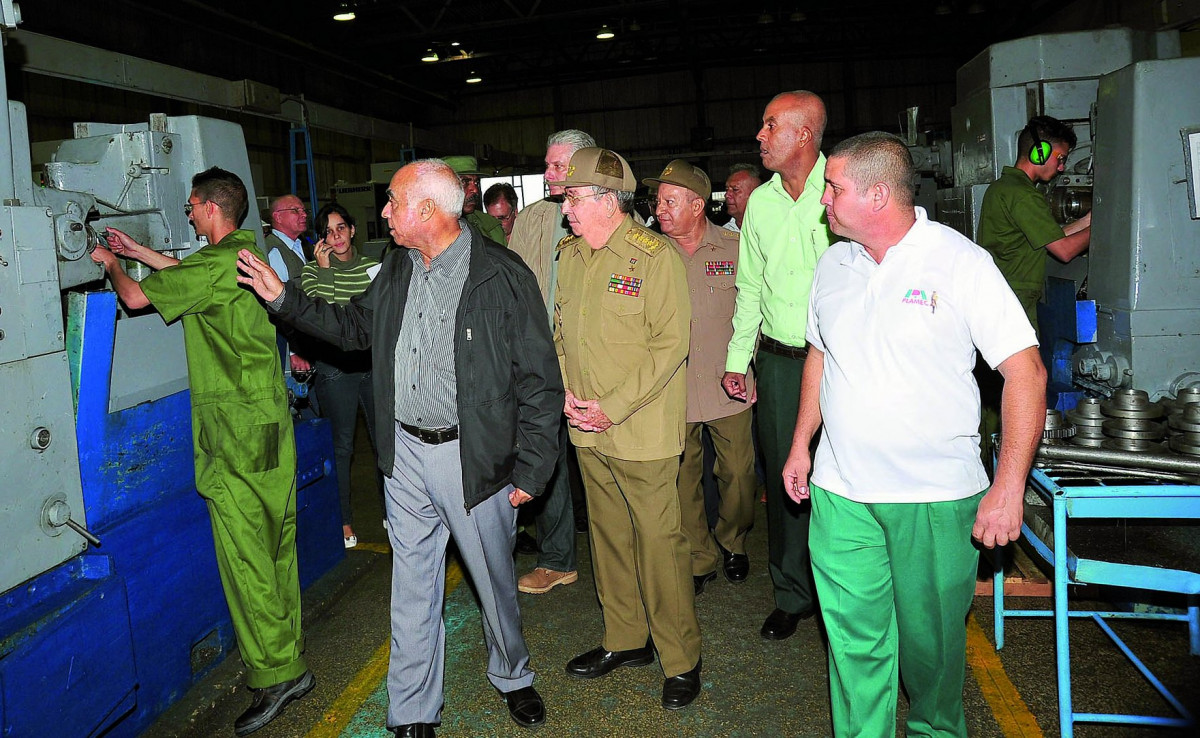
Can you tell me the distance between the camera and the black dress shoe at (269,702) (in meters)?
3.09

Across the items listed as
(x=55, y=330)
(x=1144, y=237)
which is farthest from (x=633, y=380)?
(x=1144, y=237)

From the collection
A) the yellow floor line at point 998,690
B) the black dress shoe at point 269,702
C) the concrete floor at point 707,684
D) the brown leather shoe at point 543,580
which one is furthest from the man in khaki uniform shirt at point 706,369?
the black dress shoe at point 269,702

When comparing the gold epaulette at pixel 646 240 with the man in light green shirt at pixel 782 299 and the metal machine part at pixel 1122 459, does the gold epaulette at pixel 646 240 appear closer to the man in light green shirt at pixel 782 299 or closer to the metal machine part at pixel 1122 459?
the man in light green shirt at pixel 782 299

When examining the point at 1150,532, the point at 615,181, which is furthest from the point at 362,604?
the point at 1150,532

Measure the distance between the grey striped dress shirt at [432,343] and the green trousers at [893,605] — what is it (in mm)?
1259

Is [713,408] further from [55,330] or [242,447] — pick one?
[55,330]

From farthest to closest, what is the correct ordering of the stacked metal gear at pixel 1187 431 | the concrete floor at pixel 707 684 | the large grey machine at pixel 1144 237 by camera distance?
the large grey machine at pixel 1144 237
the concrete floor at pixel 707 684
the stacked metal gear at pixel 1187 431

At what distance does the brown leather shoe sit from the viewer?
426cm

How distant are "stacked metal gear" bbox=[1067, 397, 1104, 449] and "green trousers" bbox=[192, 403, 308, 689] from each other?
292 cm

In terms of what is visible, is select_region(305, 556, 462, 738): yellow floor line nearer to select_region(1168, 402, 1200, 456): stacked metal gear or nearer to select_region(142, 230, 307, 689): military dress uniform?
select_region(142, 230, 307, 689): military dress uniform

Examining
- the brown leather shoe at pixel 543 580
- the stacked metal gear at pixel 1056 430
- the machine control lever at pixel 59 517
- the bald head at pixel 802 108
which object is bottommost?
the brown leather shoe at pixel 543 580

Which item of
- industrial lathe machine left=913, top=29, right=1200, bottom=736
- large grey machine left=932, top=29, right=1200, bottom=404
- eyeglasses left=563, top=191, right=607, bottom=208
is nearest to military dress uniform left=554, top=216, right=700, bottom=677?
eyeglasses left=563, top=191, right=607, bottom=208

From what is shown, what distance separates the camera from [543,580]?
4301 mm

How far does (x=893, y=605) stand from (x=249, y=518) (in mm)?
2306
